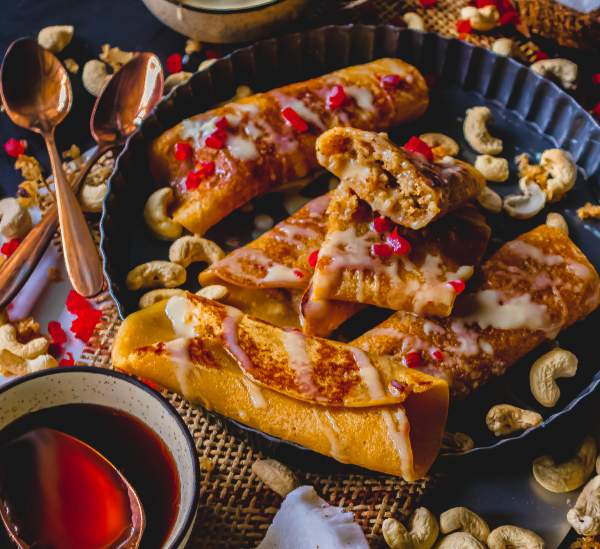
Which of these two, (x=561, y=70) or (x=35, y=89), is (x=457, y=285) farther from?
(x=35, y=89)

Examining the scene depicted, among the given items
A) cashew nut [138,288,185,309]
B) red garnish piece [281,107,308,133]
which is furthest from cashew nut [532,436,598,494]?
red garnish piece [281,107,308,133]

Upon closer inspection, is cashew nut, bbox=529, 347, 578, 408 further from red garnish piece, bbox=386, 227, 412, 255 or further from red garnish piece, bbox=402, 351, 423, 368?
red garnish piece, bbox=386, 227, 412, 255

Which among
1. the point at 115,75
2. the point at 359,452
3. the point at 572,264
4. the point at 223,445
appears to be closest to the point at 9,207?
the point at 115,75

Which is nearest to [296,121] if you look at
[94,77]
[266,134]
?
[266,134]

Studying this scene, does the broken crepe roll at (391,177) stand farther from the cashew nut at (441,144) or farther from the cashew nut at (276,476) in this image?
the cashew nut at (276,476)

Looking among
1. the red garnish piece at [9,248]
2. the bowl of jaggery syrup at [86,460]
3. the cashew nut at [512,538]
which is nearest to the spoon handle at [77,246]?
the red garnish piece at [9,248]

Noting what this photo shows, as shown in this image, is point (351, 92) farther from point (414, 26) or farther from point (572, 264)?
point (572, 264)
